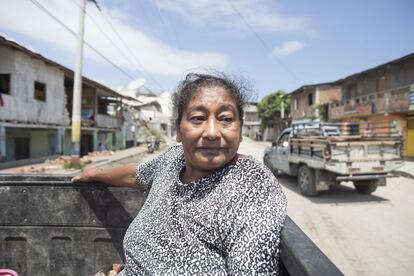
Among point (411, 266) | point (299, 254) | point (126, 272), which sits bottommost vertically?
point (411, 266)

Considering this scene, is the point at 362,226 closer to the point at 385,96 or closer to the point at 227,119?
the point at 227,119

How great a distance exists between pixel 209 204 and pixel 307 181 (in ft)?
25.4

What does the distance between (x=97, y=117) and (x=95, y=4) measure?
32.2 ft

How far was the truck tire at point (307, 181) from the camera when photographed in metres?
8.59

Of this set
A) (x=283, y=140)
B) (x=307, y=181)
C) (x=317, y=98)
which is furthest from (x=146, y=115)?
(x=307, y=181)

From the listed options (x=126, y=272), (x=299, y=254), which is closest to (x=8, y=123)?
(x=126, y=272)

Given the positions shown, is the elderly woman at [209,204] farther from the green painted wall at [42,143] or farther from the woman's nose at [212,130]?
the green painted wall at [42,143]

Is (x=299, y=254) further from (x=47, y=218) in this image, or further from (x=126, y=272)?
(x=47, y=218)

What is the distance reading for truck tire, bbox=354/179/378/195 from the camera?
8555 mm

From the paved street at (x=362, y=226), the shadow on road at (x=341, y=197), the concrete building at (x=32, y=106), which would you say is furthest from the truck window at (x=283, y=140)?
Answer: the concrete building at (x=32, y=106)

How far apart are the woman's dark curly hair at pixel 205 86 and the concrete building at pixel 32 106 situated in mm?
12703

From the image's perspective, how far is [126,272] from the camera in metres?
1.81

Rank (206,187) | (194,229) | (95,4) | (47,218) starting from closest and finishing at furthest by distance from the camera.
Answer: (194,229) < (206,187) < (47,218) < (95,4)

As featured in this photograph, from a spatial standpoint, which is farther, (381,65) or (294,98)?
(294,98)
